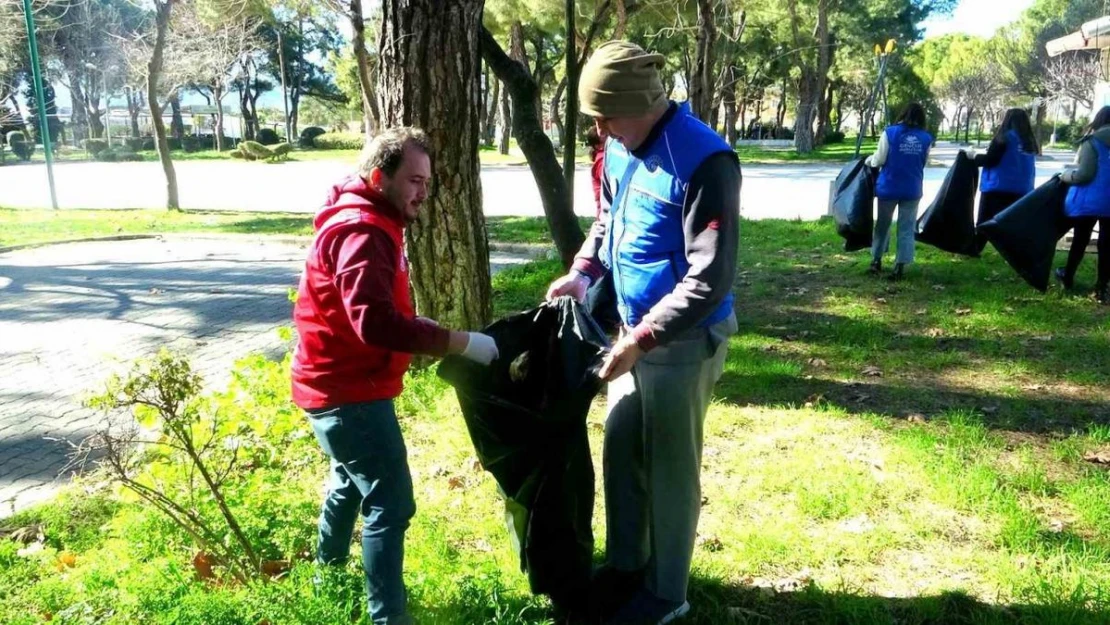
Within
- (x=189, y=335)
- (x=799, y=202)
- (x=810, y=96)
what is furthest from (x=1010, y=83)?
(x=189, y=335)

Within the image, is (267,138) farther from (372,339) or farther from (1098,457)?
(372,339)

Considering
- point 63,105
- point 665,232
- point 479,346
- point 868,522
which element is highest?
point 63,105

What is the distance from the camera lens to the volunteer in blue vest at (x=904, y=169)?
8.37 metres

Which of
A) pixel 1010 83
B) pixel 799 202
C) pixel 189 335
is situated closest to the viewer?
pixel 189 335

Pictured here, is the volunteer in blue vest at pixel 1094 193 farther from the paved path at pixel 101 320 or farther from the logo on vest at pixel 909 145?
the paved path at pixel 101 320

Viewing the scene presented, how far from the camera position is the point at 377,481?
2.62 meters

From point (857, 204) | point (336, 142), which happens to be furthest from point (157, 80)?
point (336, 142)

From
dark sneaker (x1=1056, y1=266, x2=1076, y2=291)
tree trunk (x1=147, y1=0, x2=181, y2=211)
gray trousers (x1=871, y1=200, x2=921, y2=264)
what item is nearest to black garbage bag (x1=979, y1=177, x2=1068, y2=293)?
→ dark sneaker (x1=1056, y1=266, x2=1076, y2=291)

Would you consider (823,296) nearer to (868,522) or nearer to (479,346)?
(868,522)

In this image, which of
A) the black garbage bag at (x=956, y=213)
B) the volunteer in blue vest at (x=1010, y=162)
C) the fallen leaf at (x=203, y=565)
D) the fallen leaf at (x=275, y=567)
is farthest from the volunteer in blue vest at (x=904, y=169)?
the fallen leaf at (x=203, y=565)

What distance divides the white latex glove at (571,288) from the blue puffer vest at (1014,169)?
7008mm

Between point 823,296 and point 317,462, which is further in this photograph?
point 823,296

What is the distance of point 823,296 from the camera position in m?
8.12

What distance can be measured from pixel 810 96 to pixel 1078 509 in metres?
42.7
